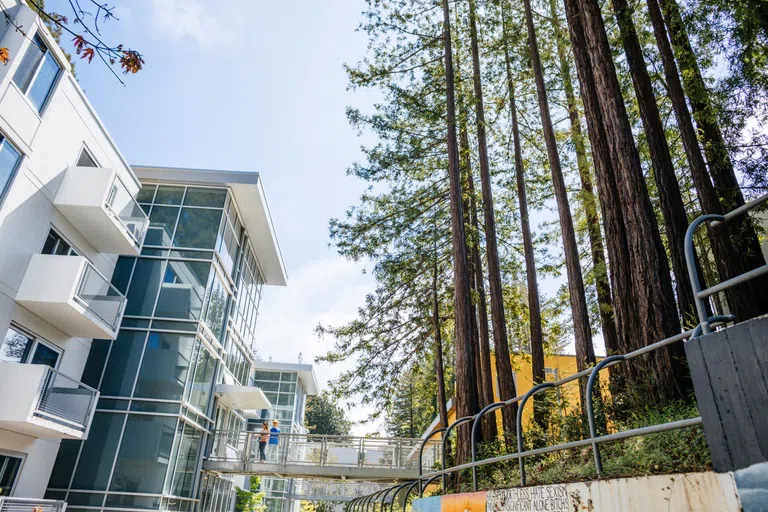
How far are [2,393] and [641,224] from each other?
43.1ft

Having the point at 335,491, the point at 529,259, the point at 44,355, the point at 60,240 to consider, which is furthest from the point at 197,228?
the point at 335,491

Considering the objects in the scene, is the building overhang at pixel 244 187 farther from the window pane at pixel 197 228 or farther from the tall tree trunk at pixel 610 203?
the tall tree trunk at pixel 610 203

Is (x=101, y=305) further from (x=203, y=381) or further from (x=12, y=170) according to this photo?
(x=203, y=381)

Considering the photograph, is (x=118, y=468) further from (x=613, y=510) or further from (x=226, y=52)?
(x=613, y=510)

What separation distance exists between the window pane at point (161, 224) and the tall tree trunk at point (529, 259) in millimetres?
12251

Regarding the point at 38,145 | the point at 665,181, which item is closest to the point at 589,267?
the point at 665,181

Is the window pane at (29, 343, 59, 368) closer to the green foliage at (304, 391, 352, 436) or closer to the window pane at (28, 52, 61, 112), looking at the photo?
the window pane at (28, 52, 61, 112)

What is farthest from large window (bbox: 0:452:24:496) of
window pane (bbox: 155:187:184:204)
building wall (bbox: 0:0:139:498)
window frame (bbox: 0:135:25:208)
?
window pane (bbox: 155:187:184:204)

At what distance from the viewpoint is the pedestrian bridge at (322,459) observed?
63.1ft

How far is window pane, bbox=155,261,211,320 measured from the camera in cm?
1778

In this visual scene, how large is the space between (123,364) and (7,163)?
24.3ft

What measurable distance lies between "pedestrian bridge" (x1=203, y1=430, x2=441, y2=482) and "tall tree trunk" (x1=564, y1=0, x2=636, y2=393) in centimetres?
1391

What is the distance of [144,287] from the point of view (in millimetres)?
17859

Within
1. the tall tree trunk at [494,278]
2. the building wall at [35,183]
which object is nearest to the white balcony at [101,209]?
the building wall at [35,183]
